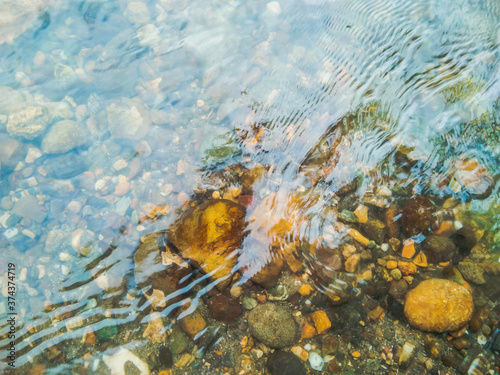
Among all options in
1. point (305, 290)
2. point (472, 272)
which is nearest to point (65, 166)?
point (305, 290)

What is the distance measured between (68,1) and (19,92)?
5.43 feet

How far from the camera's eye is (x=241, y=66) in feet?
12.6

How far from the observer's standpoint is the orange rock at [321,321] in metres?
2.79

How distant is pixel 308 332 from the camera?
280cm

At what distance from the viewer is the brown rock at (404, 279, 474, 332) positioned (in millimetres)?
2641

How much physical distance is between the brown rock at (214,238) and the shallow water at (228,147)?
0.11 m

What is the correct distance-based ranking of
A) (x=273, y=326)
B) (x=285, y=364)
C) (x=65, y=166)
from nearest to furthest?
(x=285, y=364) < (x=273, y=326) < (x=65, y=166)

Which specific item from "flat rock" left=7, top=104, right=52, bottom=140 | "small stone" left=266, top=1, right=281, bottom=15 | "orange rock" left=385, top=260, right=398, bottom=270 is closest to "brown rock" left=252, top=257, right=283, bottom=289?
"orange rock" left=385, top=260, right=398, bottom=270

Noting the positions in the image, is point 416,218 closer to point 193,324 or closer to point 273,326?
point 273,326

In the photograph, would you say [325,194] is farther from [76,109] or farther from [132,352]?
[76,109]

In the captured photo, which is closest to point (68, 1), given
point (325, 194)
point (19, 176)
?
point (19, 176)

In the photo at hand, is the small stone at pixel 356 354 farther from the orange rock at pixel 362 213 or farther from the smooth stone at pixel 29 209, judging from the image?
the smooth stone at pixel 29 209

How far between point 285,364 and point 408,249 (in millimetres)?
1705

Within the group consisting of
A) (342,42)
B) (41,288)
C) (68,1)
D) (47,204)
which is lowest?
(41,288)
